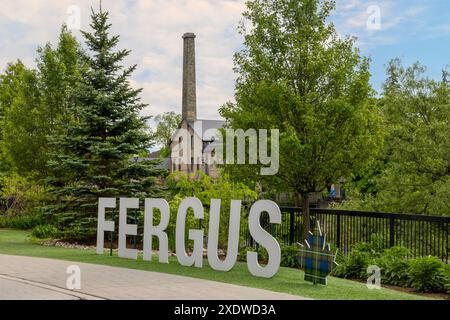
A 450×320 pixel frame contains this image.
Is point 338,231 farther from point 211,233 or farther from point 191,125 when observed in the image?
point 191,125

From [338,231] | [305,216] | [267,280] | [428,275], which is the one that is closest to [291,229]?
[305,216]

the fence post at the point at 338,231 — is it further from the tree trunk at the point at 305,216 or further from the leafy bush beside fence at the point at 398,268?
the leafy bush beside fence at the point at 398,268

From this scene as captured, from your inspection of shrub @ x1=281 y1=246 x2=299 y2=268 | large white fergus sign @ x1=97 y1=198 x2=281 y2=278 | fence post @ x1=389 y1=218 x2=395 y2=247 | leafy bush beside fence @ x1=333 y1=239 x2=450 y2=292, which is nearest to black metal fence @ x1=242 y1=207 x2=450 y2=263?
fence post @ x1=389 y1=218 x2=395 y2=247

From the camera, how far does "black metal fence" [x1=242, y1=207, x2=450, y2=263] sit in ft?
44.2

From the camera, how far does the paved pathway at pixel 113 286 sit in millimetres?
9164

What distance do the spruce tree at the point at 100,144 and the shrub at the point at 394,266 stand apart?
9962 mm

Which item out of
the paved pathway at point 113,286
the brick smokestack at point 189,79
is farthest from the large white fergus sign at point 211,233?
the brick smokestack at point 189,79

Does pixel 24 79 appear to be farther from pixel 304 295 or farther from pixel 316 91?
pixel 304 295

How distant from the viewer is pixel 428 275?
11336 millimetres

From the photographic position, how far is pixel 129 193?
67.3 ft

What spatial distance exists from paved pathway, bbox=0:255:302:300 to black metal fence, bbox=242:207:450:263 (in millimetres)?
5332

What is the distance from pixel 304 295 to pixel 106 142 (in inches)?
492

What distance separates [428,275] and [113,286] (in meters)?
6.25
